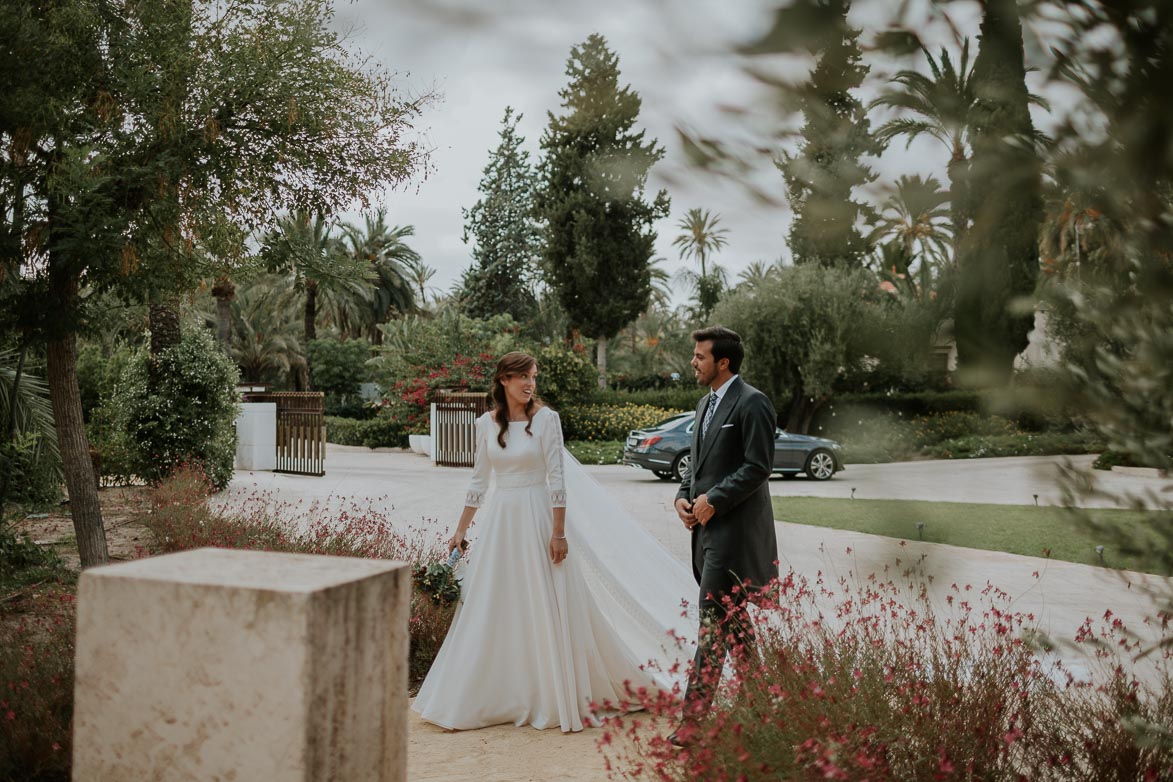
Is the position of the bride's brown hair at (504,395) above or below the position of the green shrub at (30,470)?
above

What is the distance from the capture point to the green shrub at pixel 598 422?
89.5 feet

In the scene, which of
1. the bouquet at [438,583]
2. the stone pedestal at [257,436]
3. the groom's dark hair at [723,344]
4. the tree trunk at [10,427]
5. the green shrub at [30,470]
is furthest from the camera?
the stone pedestal at [257,436]

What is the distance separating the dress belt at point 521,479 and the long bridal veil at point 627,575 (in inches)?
13.9

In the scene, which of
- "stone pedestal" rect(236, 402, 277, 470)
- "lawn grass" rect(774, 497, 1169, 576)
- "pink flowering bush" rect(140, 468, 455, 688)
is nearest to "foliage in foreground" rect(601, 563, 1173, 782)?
"lawn grass" rect(774, 497, 1169, 576)

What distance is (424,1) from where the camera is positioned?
0.89 m

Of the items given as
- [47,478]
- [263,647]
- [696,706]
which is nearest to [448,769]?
[696,706]

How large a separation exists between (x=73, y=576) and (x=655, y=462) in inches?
463

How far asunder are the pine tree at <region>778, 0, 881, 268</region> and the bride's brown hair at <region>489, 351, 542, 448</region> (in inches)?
161

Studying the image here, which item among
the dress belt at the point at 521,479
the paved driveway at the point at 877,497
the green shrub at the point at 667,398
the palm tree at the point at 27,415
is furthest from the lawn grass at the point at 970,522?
the green shrub at the point at 667,398

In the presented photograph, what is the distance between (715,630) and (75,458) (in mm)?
6643

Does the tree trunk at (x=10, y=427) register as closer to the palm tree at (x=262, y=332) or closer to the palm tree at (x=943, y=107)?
the palm tree at (x=943, y=107)

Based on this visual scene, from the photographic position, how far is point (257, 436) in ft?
65.6

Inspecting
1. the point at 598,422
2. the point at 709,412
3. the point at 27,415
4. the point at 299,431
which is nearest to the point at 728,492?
the point at 709,412

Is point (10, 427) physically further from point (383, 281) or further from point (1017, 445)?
point (383, 281)
